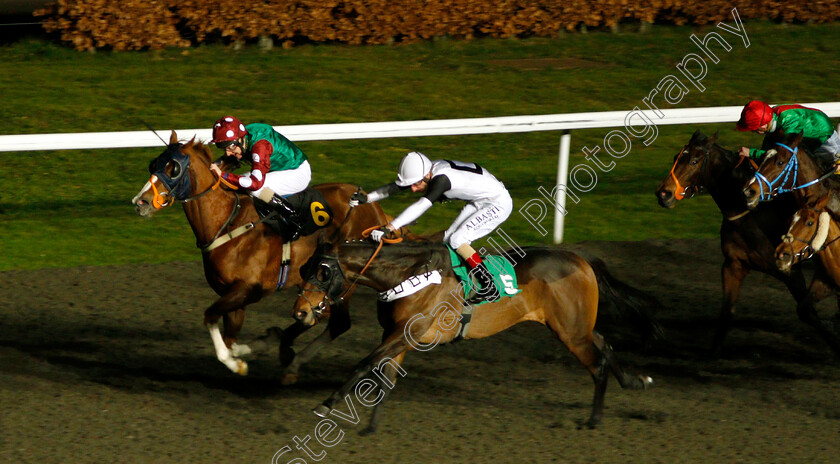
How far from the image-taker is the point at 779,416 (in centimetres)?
525

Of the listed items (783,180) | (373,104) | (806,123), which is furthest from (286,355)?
(373,104)

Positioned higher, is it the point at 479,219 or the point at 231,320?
the point at 479,219

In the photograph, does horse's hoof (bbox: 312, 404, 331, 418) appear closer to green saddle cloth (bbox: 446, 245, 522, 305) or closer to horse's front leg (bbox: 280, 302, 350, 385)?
horse's front leg (bbox: 280, 302, 350, 385)

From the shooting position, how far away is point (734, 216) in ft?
20.2

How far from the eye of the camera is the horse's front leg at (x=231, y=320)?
550 centimetres

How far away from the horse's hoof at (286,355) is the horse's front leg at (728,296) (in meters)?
2.62

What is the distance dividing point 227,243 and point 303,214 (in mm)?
510

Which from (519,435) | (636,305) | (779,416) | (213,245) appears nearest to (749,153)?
(636,305)

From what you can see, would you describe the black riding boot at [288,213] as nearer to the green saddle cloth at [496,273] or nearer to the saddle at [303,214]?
the saddle at [303,214]

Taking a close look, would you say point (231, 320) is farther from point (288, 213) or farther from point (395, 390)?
point (395, 390)

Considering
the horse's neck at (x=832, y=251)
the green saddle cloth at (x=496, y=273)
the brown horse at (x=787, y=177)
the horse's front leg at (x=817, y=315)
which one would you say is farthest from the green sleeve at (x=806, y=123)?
the green saddle cloth at (x=496, y=273)

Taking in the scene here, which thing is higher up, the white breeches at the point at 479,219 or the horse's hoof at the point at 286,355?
the white breeches at the point at 479,219

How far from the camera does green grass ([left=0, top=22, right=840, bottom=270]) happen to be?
28.1 ft

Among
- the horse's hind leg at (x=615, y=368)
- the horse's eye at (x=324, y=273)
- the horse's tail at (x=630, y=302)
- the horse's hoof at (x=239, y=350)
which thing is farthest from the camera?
the horse's hoof at (x=239, y=350)
